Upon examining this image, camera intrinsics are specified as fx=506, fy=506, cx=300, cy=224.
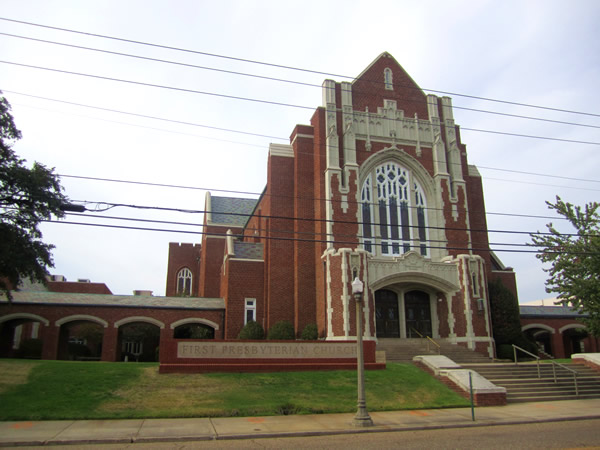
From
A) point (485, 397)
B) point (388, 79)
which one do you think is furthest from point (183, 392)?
point (388, 79)

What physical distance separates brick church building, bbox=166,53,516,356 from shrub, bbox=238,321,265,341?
91cm

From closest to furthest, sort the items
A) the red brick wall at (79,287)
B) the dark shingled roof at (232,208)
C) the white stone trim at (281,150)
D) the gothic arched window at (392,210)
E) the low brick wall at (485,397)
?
the low brick wall at (485,397) → the gothic arched window at (392,210) → the white stone trim at (281,150) → the dark shingled roof at (232,208) → the red brick wall at (79,287)

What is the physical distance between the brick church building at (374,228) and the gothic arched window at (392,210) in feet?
0.21

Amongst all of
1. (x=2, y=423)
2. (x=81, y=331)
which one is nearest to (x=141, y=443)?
(x=2, y=423)

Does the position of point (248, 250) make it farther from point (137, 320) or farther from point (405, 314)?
point (405, 314)

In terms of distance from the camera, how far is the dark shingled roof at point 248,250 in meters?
31.3

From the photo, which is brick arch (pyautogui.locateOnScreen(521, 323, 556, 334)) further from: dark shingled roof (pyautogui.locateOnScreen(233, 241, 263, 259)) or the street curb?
the street curb

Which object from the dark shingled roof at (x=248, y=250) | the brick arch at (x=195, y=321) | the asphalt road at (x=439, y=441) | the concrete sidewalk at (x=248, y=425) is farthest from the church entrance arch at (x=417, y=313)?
the asphalt road at (x=439, y=441)

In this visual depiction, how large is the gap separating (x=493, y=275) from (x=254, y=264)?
15.1m

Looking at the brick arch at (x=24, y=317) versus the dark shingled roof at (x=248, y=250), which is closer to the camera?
the brick arch at (x=24, y=317)

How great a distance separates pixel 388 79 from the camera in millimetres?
32500

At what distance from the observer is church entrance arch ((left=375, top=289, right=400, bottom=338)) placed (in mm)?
27938

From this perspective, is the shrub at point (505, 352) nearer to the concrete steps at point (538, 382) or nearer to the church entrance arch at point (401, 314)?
the church entrance arch at point (401, 314)

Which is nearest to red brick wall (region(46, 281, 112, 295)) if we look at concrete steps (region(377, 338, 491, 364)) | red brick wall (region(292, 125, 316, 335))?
red brick wall (region(292, 125, 316, 335))
